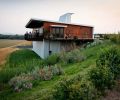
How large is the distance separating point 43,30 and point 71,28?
4876 mm

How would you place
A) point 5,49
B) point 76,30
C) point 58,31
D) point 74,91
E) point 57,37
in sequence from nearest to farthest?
point 74,91
point 57,37
point 58,31
point 76,30
point 5,49

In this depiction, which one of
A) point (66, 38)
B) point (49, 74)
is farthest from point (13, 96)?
point (66, 38)

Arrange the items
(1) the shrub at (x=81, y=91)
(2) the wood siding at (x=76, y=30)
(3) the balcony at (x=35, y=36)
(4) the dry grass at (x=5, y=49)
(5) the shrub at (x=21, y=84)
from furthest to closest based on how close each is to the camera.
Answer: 1. (4) the dry grass at (x=5, y=49)
2. (2) the wood siding at (x=76, y=30)
3. (3) the balcony at (x=35, y=36)
4. (5) the shrub at (x=21, y=84)
5. (1) the shrub at (x=81, y=91)

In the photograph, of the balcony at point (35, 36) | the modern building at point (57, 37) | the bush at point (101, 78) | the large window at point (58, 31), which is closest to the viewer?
the bush at point (101, 78)

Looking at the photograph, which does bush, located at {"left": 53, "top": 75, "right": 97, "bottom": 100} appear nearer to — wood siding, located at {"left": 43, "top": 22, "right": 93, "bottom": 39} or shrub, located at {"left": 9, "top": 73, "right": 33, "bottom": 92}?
shrub, located at {"left": 9, "top": 73, "right": 33, "bottom": 92}

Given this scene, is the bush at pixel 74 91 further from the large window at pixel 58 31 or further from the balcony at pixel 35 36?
the large window at pixel 58 31

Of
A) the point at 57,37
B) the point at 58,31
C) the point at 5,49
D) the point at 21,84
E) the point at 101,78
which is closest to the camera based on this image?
the point at 101,78

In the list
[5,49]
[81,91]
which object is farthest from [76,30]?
[81,91]

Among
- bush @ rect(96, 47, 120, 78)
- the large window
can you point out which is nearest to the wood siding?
the large window

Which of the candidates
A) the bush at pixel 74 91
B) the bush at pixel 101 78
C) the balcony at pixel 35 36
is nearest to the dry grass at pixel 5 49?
the balcony at pixel 35 36

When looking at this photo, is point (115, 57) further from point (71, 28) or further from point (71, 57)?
point (71, 28)

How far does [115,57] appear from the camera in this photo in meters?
13.7

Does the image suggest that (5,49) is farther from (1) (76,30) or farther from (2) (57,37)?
(2) (57,37)

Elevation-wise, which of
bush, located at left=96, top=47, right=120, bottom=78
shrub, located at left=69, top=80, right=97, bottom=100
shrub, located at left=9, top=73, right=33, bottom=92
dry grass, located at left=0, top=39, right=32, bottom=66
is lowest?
dry grass, located at left=0, top=39, right=32, bottom=66
